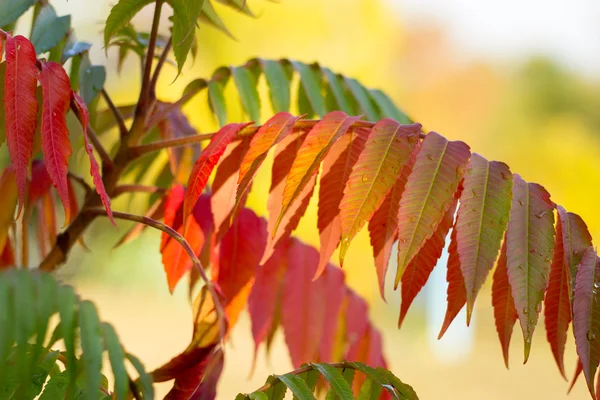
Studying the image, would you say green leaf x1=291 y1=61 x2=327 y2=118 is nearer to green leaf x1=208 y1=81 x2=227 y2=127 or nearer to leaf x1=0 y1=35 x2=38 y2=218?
green leaf x1=208 y1=81 x2=227 y2=127

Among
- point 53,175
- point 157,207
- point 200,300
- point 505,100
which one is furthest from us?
point 505,100

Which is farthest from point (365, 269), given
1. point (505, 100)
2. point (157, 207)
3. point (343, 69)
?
point (505, 100)

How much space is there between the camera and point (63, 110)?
18.9 inches

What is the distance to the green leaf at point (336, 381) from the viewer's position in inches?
18.2

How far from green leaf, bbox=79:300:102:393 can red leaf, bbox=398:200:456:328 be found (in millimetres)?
183

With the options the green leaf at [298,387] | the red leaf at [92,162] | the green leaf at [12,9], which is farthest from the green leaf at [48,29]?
the green leaf at [298,387]

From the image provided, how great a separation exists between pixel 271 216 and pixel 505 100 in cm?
1339

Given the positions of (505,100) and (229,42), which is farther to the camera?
Result: (505,100)

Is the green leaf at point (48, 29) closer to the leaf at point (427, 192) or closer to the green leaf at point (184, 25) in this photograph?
the green leaf at point (184, 25)

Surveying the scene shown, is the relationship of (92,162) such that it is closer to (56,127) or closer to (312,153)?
(56,127)

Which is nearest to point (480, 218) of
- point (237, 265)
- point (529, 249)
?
point (529, 249)

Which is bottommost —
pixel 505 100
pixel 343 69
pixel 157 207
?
pixel 157 207

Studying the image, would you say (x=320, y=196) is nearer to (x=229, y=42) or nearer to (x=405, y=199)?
(x=405, y=199)

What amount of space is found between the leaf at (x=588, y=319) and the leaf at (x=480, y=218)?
5cm
